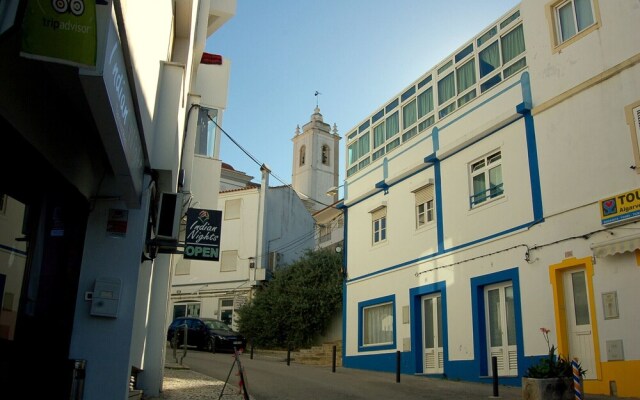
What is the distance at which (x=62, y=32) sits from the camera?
3754 mm

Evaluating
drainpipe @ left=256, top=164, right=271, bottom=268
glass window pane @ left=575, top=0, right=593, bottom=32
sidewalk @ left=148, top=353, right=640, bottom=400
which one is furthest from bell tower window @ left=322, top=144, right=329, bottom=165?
glass window pane @ left=575, top=0, right=593, bottom=32

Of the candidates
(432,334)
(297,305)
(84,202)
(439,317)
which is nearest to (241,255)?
(297,305)

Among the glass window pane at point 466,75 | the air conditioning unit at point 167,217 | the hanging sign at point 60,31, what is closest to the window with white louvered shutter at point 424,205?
the glass window pane at point 466,75

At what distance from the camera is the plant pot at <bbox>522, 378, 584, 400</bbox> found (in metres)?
10.1

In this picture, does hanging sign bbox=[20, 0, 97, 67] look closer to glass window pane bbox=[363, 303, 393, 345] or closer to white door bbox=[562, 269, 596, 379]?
white door bbox=[562, 269, 596, 379]

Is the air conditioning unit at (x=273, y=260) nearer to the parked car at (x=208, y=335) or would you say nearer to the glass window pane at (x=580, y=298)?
the parked car at (x=208, y=335)

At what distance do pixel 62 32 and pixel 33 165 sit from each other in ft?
10.3

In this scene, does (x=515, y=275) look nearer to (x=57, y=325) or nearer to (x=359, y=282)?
(x=359, y=282)

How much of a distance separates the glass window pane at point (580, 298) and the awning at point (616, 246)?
0.92m

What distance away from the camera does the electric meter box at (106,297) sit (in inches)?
274

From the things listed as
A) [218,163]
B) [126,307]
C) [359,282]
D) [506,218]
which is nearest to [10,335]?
[126,307]

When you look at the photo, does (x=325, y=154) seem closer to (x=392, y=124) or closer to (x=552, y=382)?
(x=392, y=124)

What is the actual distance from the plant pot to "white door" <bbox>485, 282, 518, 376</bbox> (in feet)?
12.1

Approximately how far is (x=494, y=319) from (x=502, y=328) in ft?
1.34
